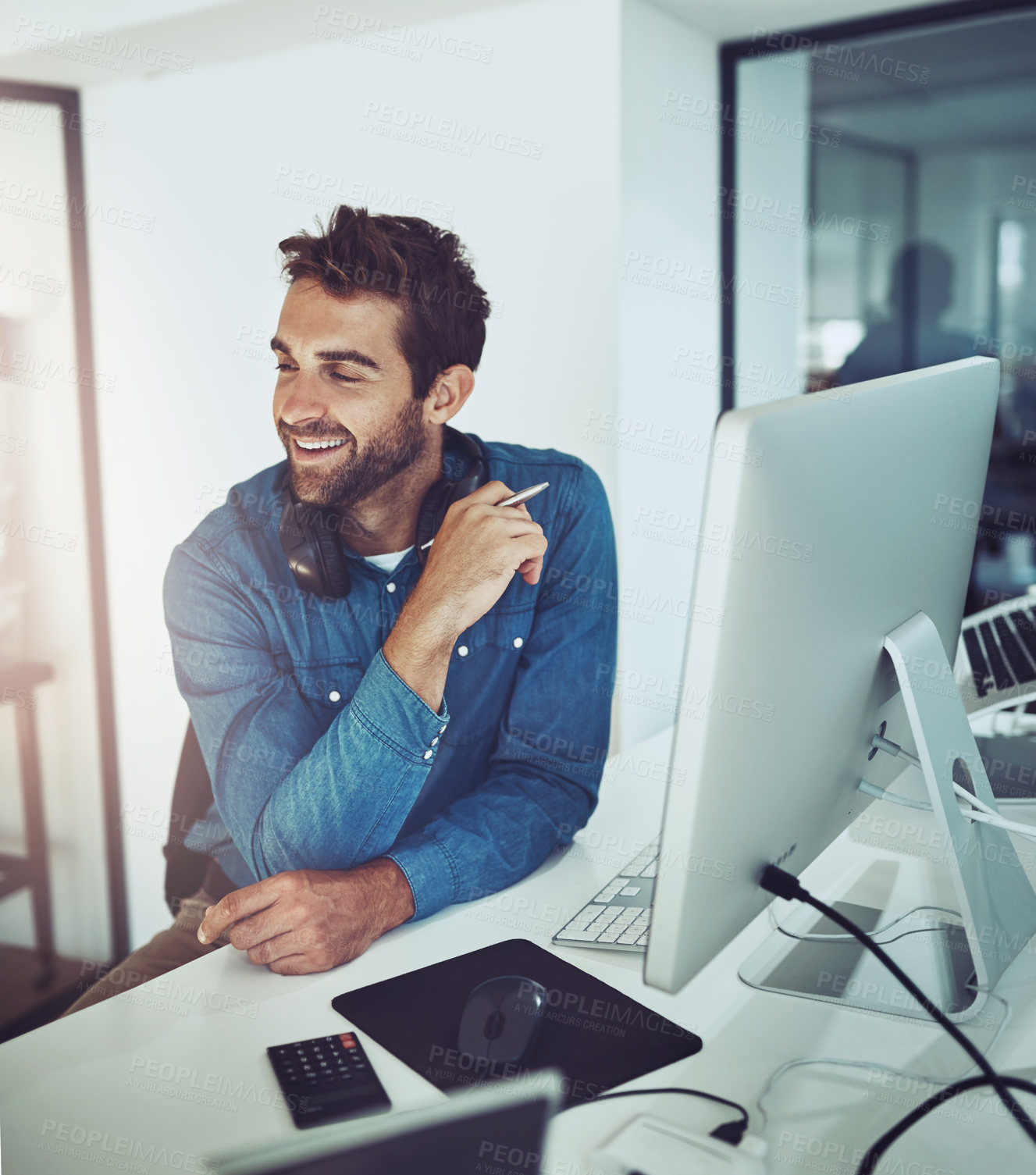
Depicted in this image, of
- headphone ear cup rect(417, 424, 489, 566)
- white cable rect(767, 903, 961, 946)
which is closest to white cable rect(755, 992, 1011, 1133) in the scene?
white cable rect(767, 903, 961, 946)

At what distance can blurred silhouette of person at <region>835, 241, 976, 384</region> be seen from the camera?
2834mm

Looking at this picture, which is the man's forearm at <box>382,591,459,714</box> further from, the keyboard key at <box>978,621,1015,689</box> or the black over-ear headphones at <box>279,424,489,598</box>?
the keyboard key at <box>978,621,1015,689</box>

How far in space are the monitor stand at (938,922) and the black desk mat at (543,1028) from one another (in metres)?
0.16

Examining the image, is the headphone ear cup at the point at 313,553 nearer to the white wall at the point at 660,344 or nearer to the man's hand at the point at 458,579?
the man's hand at the point at 458,579

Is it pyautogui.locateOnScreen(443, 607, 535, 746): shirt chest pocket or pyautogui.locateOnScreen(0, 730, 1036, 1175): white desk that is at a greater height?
pyautogui.locateOnScreen(443, 607, 535, 746): shirt chest pocket

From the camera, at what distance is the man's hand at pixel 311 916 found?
107 cm

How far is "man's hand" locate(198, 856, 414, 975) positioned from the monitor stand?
42cm

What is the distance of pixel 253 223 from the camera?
1.48 meters

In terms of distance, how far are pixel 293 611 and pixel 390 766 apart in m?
0.28

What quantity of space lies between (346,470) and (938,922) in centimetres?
97

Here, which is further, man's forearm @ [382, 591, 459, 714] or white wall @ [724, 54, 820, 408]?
white wall @ [724, 54, 820, 408]

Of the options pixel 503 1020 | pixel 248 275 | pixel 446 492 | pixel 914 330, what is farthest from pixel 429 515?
pixel 914 330

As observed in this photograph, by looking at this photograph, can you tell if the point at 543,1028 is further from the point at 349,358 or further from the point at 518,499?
the point at 349,358

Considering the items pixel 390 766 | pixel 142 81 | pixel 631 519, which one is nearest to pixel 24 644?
pixel 390 766
